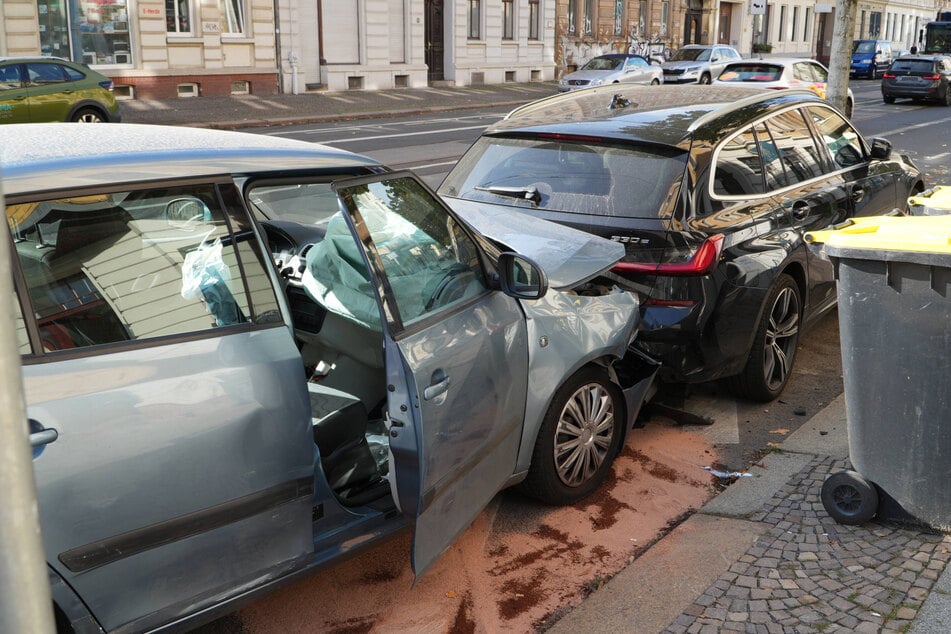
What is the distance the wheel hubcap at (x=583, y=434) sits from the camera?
437 centimetres

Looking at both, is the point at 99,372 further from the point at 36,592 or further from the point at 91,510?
the point at 36,592

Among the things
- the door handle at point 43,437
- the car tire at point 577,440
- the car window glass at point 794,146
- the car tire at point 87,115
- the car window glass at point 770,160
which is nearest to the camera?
the door handle at point 43,437

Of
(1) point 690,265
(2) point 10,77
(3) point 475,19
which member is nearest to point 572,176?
(1) point 690,265

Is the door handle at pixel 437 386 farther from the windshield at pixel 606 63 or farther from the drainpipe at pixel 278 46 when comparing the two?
the windshield at pixel 606 63

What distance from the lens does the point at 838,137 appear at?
6945 millimetres

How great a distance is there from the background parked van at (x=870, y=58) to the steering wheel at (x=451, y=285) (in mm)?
50309

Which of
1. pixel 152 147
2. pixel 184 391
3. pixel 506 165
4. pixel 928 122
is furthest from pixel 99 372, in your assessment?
pixel 928 122

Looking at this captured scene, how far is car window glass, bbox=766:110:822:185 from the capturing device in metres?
6.10

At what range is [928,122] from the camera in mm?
26000

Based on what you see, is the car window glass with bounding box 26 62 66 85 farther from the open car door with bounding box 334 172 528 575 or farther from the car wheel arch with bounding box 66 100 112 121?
the open car door with bounding box 334 172 528 575

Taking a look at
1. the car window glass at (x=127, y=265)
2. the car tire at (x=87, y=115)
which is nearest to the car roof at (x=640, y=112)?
the car window glass at (x=127, y=265)

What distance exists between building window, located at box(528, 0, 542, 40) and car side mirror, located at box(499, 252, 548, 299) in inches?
1459

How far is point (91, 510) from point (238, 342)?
67 cm

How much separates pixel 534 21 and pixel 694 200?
3603 cm
